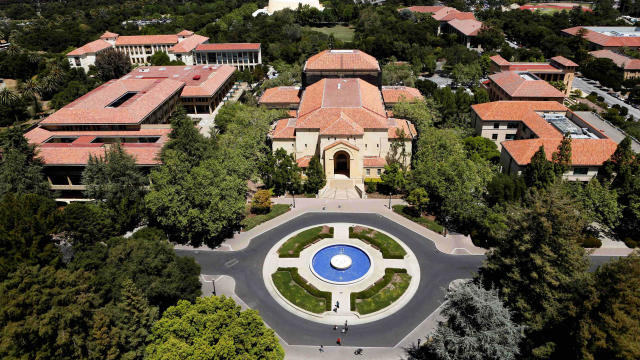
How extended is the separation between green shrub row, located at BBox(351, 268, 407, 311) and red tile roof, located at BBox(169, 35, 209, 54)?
114092mm

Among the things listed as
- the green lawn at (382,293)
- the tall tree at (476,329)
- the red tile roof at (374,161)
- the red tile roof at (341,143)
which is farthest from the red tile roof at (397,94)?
the tall tree at (476,329)

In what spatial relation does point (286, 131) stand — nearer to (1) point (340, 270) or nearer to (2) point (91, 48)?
(1) point (340, 270)

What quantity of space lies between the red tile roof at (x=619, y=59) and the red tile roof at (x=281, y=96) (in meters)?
97.2

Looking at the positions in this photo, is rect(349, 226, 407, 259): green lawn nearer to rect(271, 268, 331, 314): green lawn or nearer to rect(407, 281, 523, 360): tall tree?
rect(271, 268, 331, 314): green lawn

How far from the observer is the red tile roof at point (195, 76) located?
101438 millimetres

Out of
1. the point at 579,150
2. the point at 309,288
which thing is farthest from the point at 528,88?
the point at 309,288

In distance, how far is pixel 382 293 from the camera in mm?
49781

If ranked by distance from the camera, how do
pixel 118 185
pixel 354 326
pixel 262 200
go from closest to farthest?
1. pixel 354 326
2. pixel 118 185
3. pixel 262 200

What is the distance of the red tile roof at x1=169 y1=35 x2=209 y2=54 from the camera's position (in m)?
138

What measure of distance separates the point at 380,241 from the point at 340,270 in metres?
8.16

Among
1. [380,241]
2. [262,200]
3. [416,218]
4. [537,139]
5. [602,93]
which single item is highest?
[537,139]

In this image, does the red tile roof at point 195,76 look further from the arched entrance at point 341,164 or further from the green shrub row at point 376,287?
the green shrub row at point 376,287

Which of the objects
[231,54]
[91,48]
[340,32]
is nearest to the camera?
[231,54]

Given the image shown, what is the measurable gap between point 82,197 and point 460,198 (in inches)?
2370
